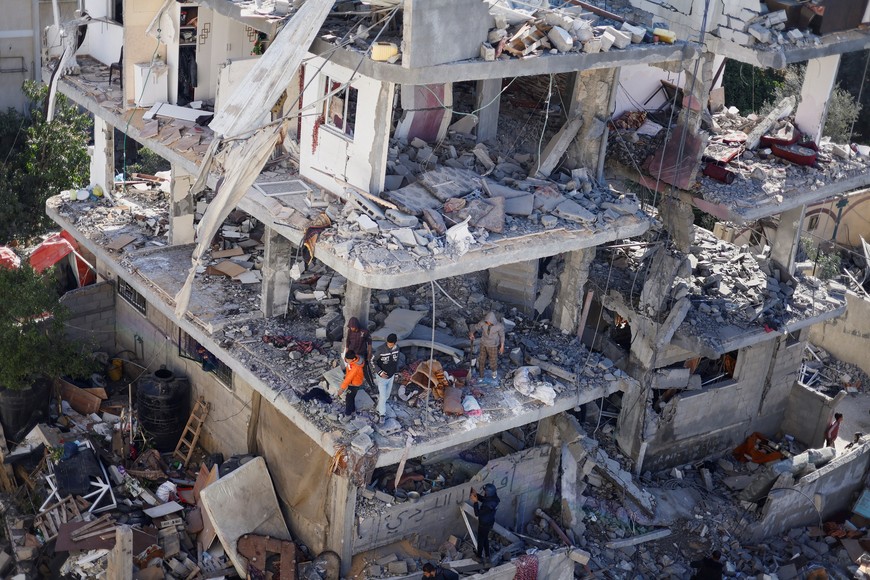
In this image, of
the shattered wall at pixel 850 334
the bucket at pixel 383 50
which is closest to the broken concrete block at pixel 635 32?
the bucket at pixel 383 50

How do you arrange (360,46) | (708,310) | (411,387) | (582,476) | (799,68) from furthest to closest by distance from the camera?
(799,68), (708,310), (582,476), (411,387), (360,46)

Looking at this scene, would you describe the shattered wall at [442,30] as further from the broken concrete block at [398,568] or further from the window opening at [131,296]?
the window opening at [131,296]

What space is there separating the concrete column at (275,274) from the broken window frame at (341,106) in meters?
2.75

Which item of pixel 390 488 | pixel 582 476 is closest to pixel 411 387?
pixel 390 488

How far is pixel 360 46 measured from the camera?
2291cm

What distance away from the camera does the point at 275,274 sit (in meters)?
25.9

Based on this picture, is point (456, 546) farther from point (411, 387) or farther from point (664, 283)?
point (664, 283)

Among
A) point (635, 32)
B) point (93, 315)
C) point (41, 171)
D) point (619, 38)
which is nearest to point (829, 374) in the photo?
point (635, 32)

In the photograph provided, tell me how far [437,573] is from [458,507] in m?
2.22

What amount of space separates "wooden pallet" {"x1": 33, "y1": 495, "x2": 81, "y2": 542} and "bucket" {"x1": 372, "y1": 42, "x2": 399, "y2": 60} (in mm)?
12120

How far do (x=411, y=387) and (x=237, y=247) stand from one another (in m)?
6.67

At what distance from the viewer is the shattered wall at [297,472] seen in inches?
990

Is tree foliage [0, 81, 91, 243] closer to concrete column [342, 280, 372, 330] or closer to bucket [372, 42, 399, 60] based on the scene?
concrete column [342, 280, 372, 330]

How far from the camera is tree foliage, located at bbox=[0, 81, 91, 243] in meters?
34.4
